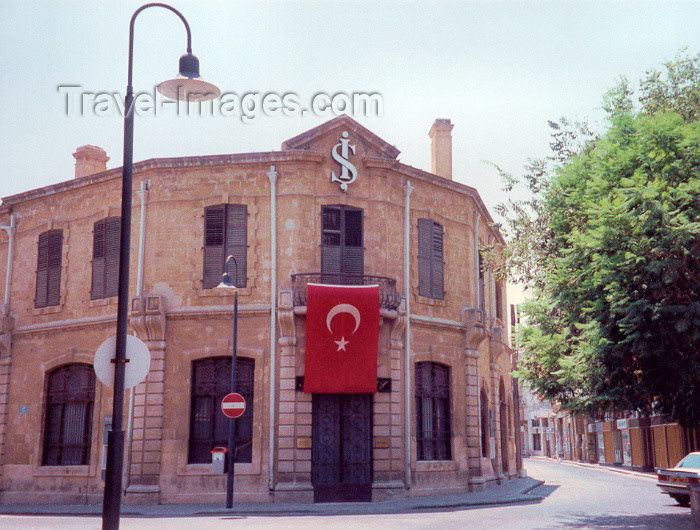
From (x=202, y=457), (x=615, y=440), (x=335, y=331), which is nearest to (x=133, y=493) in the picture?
(x=202, y=457)

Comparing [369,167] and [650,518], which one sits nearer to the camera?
[650,518]

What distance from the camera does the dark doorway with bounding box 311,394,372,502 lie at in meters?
22.0

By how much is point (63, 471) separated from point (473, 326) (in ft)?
44.0

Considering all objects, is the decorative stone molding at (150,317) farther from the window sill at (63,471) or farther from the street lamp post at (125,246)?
the street lamp post at (125,246)

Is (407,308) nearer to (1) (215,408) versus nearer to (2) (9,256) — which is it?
(1) (215,408)

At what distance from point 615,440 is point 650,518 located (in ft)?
120

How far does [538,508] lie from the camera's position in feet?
62.9

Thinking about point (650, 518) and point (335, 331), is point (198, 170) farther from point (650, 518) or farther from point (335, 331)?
point (650, 518)

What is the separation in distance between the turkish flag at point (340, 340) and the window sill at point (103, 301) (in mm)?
6225

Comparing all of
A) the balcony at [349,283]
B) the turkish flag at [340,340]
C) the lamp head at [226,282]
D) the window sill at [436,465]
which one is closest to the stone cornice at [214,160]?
the balcony at [349,283]

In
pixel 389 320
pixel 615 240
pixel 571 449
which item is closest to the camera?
pixel 615 240

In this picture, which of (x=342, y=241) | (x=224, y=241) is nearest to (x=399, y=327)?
(x=342, y=241)

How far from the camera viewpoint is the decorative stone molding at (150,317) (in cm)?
2281

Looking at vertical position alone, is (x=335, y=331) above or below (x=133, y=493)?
above
